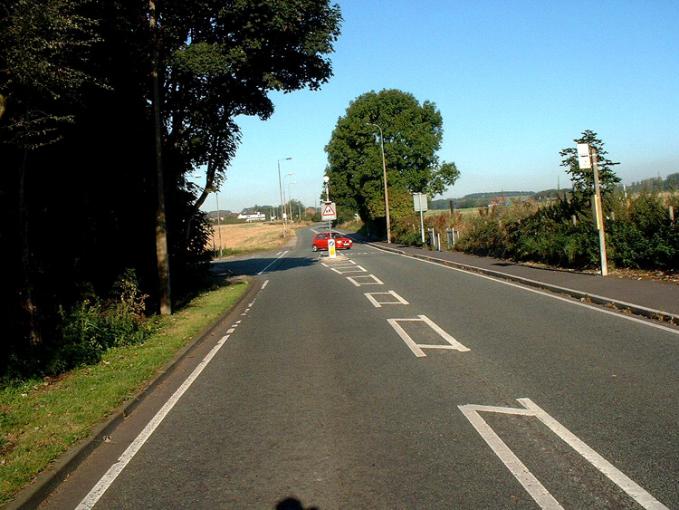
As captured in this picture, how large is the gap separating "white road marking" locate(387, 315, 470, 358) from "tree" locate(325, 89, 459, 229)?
145 ft

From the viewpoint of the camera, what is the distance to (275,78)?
19.1 m

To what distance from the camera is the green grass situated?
5.10 m

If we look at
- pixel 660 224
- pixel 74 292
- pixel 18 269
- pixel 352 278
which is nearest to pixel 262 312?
pixel 74 292

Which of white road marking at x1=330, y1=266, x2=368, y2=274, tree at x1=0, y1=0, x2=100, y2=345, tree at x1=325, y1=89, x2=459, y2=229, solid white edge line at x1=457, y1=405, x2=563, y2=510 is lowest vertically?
solid white edge line at x1=457, y1=405, x2=563, y2=510

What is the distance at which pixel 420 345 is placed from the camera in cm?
934

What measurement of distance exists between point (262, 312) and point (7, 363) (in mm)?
6904

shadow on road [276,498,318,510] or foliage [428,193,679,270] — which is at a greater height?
foliage [428,193,679,270]

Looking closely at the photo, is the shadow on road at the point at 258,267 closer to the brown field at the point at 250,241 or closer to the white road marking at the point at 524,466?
the brown field at the point at 250,241

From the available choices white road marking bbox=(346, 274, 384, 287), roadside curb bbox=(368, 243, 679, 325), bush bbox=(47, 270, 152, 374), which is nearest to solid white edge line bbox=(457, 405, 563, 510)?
roadside curb bbox=(368, 243, 679, 325)

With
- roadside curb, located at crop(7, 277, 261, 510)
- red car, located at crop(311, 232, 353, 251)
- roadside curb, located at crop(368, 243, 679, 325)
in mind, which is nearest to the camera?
roadside curb, located at crop(7, 277, 261, 510)

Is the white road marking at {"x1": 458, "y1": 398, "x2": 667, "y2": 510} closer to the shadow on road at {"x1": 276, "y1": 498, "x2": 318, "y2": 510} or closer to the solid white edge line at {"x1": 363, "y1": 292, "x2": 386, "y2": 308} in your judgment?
the shadow on road at {"x1": 276, "y1": 498, "x2": 318, "y2": 510}

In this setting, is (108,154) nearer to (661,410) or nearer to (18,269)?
(18,269)

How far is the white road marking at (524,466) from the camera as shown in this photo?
3910 millimetres

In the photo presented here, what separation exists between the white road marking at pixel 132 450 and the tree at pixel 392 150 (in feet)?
160
